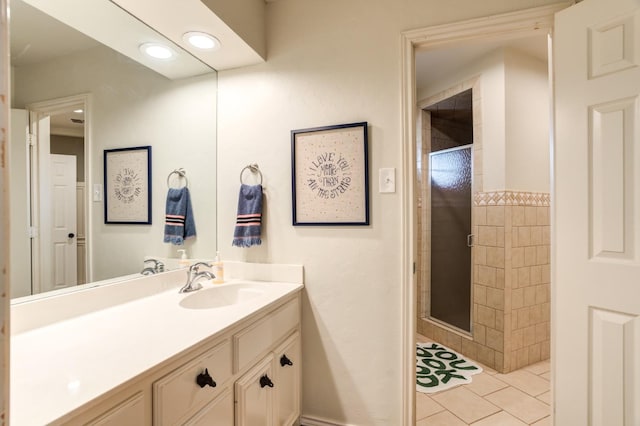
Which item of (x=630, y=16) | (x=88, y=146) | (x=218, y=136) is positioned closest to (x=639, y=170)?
(x=630, y=16)

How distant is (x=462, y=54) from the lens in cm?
248

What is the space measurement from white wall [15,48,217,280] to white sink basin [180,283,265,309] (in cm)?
30

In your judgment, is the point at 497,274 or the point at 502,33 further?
the point at 497,274

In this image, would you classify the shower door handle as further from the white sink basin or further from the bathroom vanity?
the white sink basin

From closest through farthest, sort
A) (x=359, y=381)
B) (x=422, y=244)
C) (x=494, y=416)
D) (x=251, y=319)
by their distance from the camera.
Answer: (x=251, y=319) → (x=359, y=381) → (x=494, y=416) → (x=422, y=244)

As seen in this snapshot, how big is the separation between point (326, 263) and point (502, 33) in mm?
1420

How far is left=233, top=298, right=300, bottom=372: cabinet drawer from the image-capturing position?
1.16 meters

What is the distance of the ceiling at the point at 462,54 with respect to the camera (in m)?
2.33

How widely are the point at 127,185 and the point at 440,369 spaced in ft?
8.17

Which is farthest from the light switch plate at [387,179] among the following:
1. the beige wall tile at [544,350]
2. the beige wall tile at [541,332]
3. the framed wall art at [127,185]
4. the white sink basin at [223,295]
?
the beige wall tile at [544,350]

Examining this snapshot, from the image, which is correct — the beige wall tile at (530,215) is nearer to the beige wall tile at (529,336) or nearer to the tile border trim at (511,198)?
the tile border trim at (511,198)

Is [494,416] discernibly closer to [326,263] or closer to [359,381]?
[359,381]

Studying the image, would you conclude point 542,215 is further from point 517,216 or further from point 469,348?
point 469,348

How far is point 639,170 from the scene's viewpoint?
1131mm
